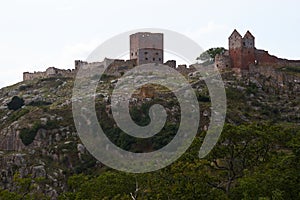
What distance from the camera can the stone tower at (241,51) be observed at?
331ft

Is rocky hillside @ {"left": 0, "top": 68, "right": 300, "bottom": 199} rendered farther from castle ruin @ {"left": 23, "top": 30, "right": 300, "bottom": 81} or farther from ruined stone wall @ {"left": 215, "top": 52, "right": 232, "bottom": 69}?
castle ruin @ {"left": 23, "top": 30, "right": 300, "bottom": 81}

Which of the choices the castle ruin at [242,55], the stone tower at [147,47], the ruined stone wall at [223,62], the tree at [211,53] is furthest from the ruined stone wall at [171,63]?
the ruined stone wall at [223,62]

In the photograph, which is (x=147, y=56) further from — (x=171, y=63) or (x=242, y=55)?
(x=242, y=55)

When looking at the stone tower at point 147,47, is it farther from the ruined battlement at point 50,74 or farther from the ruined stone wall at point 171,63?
the ruined battlement at point 50,74

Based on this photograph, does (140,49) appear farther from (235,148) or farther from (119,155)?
(235,148)

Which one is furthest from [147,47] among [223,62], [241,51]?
[241,51]

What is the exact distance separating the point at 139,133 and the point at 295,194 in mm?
48727

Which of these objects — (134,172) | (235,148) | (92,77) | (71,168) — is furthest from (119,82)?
(235,148)

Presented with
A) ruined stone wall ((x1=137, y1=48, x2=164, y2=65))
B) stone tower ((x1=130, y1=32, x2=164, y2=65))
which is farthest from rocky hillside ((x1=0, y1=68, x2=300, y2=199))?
stone tower ((x1=130, y1=32, x2=164, y2=65))

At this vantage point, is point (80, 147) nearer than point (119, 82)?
Yes

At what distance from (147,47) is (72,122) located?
30.1 metres

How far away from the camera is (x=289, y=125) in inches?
3297

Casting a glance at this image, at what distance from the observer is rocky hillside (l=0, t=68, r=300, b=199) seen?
77875mm

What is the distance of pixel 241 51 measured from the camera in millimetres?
100562
